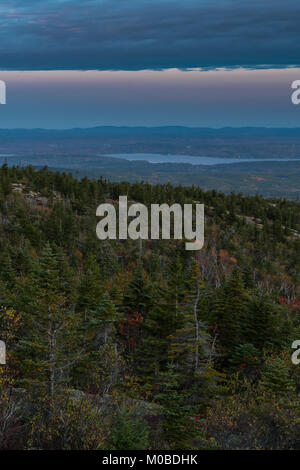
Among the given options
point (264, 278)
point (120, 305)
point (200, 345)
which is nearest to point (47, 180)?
point (264, 278)

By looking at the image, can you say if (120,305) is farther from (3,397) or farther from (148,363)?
(3,397)

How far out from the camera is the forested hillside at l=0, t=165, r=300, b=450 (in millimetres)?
22594

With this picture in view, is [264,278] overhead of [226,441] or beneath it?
beneath

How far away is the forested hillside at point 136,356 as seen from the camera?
74.1 ft

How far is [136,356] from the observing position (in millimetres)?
41531

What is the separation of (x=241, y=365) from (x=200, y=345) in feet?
30.0

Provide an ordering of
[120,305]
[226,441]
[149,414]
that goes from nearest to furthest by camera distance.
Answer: [226,441]
[149,414]
[120,305]

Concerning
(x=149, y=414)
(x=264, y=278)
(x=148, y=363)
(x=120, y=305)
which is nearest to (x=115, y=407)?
(x=149, y=414)

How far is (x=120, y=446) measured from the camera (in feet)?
62.7

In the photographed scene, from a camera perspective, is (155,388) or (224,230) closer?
(155,388)
